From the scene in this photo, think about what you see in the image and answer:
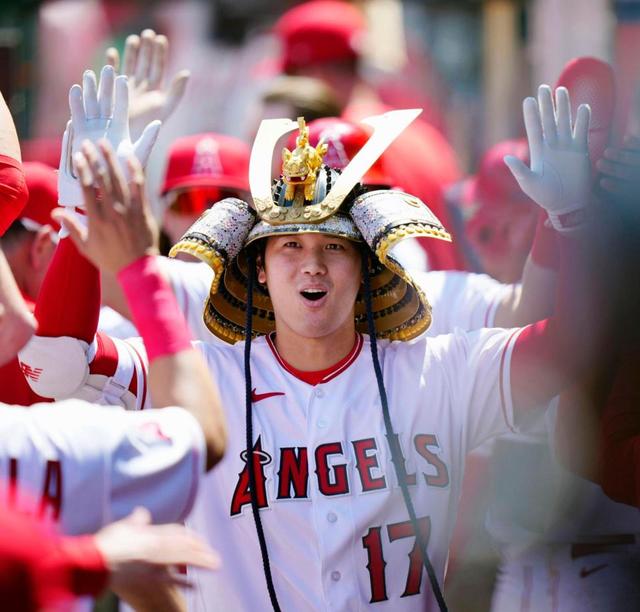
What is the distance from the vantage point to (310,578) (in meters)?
3.24

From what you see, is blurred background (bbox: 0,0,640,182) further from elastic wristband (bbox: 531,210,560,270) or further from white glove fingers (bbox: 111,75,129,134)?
white glove fingers (bbox: 111,75,129,134)

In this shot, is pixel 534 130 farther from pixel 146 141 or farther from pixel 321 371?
pixel 146 141

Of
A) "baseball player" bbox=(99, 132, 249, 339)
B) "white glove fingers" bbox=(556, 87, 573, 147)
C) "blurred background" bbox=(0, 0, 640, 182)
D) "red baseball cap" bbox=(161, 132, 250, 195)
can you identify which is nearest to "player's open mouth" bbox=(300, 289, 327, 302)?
"white glove fingers" bbox=(556, 87, 573, 147)

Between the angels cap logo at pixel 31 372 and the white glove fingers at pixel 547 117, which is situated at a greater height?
the white glove fingers at pixel 547 117

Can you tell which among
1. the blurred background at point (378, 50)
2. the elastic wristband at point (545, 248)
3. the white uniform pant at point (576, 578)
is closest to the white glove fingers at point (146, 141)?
the elastic wristband at point (545, 248)

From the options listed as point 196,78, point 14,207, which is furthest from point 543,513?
point 196,78

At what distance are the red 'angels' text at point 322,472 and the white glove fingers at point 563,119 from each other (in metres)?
0.92

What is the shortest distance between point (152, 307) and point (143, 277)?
0.06m

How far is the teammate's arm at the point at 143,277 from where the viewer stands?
2453 mm

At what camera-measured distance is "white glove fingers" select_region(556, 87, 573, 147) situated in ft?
11.2

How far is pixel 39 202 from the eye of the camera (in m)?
4.42

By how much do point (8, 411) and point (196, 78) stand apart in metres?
7.31

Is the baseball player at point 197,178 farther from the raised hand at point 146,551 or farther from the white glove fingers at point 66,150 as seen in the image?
the raised hand at point 146,551

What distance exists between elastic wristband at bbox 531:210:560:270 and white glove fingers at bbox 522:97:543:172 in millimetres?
496
